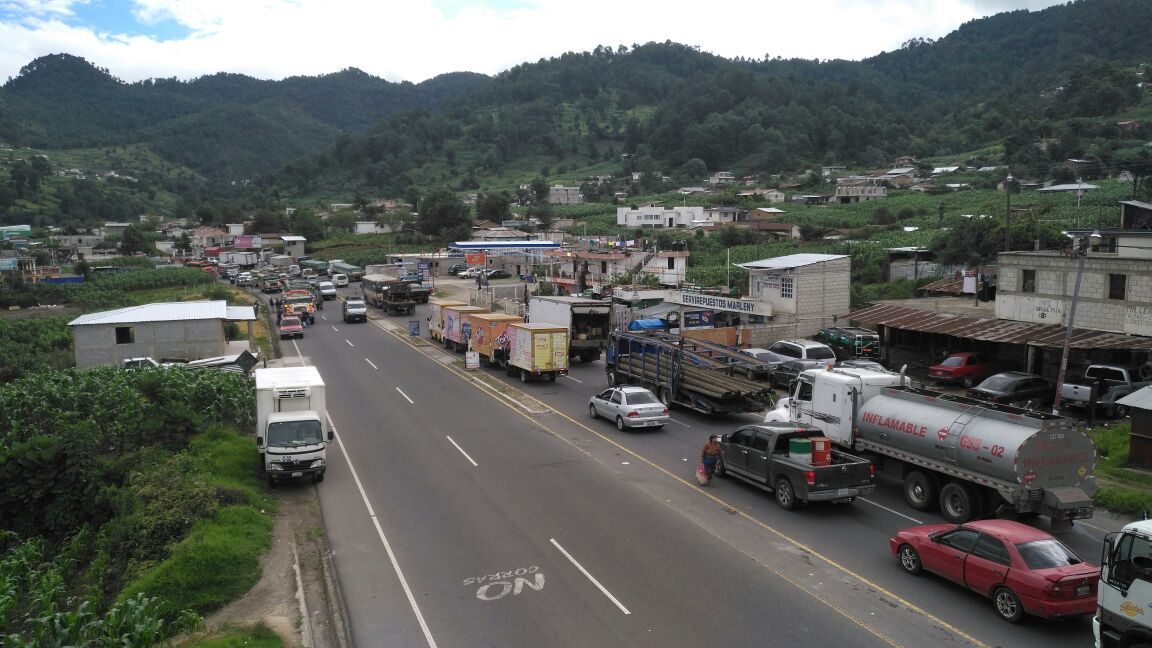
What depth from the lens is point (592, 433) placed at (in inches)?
960

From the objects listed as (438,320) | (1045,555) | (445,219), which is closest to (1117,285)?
(1045,555)

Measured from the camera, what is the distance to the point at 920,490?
55.3ft

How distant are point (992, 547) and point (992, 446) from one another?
3.35 meters

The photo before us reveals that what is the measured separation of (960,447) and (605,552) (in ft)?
23.2

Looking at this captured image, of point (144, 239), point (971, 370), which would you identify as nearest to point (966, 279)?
point (971, 370)

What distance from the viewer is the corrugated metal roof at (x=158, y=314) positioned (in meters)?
34.3

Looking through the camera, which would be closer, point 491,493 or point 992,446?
point 992,446

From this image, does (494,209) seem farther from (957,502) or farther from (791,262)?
(957,502)

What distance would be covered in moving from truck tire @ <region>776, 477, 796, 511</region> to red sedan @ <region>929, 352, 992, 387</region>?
17020 millimetres

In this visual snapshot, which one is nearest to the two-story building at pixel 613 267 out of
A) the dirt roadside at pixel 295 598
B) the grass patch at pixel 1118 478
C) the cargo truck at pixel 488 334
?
the cargo truck at pixel 488 334

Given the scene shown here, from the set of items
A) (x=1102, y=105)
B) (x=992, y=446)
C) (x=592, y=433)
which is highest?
(x=1102, y=105)

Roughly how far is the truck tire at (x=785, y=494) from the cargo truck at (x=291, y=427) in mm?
10391

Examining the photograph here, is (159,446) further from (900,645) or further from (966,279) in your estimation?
(966,279)

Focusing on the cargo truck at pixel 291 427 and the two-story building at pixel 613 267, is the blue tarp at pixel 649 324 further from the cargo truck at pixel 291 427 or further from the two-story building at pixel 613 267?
the cargo truck at pixel 291 427
